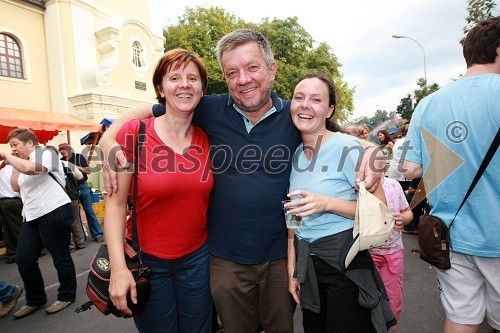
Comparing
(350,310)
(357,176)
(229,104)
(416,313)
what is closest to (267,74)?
(229,104)

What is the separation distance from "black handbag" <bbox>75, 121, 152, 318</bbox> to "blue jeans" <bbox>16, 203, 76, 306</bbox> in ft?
7.50

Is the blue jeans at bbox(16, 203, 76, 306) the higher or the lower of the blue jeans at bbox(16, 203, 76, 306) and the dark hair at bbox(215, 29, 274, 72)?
the lower

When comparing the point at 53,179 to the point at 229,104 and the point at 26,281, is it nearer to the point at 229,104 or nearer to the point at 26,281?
the point at 26,281

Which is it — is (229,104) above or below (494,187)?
above

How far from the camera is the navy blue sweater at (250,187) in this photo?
205 cm

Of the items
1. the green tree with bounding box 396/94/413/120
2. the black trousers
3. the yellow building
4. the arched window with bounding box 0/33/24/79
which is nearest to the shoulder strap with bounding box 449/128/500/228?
the black trousers

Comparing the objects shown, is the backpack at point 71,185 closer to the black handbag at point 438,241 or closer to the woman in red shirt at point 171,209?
the woman in red shirt at point 171,209

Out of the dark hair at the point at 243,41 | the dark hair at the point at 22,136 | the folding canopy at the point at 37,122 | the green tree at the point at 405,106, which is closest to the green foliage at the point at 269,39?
the folding canopy at the point at 37,122

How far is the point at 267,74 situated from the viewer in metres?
2.18

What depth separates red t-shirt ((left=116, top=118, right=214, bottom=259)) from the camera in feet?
6.30

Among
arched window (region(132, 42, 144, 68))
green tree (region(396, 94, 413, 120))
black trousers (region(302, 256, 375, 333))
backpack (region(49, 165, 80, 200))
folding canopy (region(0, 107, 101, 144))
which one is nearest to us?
black trousers (region(302, 256, 375, 333))

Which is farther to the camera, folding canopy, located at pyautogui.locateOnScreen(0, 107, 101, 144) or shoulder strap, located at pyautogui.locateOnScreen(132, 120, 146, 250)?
folding canopy, located at pyautogui.locateOnScreen(0, 107, 101, 144)

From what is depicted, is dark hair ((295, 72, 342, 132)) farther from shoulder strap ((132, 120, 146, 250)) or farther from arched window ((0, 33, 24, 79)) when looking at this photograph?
arched window ((0, 33, 24, 79))

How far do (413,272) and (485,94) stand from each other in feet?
11.5
